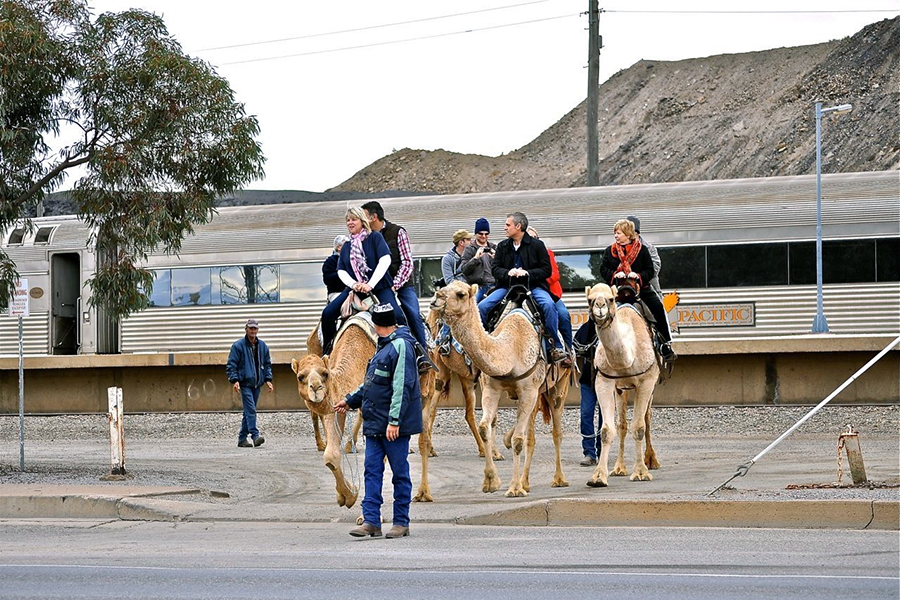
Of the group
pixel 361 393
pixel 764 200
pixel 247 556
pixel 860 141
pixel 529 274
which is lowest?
pixel 247 556

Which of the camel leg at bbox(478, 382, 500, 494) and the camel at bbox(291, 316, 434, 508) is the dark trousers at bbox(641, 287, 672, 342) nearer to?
the camel leg at bbox(478, 382, 500, 494)

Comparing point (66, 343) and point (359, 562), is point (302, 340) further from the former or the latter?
point (359, 562)

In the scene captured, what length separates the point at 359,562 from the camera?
389 inches

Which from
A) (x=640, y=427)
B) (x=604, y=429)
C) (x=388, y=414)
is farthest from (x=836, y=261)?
(x=388, y=414)

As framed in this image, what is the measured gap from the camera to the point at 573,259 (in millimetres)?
27531

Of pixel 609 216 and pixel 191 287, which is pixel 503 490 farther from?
pixel 191 287

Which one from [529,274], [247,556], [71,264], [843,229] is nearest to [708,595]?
[247,556]

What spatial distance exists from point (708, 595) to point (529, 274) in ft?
22.2

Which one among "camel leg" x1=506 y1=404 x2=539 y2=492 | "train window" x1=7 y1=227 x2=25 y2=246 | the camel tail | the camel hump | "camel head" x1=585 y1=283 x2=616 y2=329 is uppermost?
"train window" x1=7 y1=227 x2=25 y2=246

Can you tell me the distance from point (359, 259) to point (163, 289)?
58.0 ft

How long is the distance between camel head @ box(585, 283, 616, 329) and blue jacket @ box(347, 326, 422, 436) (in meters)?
2.80

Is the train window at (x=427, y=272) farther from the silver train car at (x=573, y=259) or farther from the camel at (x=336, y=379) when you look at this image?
the camel at (x=336, y=379)

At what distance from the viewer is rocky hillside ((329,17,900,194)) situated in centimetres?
6738

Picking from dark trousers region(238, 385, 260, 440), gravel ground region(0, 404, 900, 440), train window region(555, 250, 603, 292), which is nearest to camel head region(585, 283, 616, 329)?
gravel ground region(0, 404, 900, 440)
